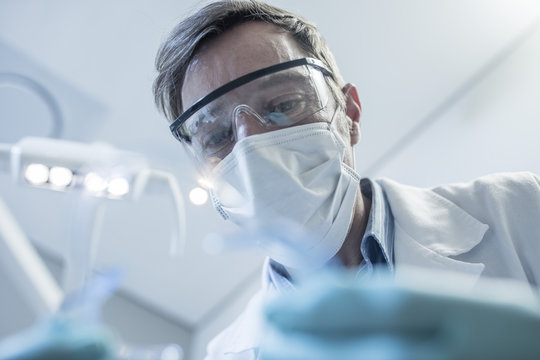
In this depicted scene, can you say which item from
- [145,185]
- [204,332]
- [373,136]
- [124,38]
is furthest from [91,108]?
[204,332]

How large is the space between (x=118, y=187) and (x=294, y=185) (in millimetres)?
381

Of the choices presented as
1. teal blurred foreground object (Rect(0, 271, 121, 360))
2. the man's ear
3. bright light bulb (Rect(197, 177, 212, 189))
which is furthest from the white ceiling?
teal blurred foreground object (Rect(0, 271, 121, 360))

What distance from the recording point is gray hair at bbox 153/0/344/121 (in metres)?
1.27

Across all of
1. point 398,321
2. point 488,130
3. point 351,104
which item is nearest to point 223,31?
point 351,104

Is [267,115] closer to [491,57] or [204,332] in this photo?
[491,57]

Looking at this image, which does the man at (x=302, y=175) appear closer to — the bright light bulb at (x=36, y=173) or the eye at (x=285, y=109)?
the eye at (x=285, y=109)

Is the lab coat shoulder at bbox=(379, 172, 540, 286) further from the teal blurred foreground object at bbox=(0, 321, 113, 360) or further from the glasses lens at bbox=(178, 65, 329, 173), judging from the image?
the teal blurred foreground object at bbox=(0, 321, 113, 360)

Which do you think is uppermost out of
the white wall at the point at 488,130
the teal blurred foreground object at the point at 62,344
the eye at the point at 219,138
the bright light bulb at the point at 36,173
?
the bright light bulb at the point at 36,173

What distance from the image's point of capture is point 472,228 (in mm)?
1137

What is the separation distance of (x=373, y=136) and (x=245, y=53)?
2.98ft

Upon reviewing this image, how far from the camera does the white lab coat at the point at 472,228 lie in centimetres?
107

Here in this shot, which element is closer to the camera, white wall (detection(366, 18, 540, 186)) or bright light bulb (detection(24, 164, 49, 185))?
bright light bulb (detection(24, 164, 49, 185))

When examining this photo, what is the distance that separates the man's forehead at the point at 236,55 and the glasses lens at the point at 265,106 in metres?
0.07

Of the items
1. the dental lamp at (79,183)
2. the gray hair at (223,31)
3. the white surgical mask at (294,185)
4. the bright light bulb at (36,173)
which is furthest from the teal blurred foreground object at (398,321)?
the bright light bulb at (36,173)
